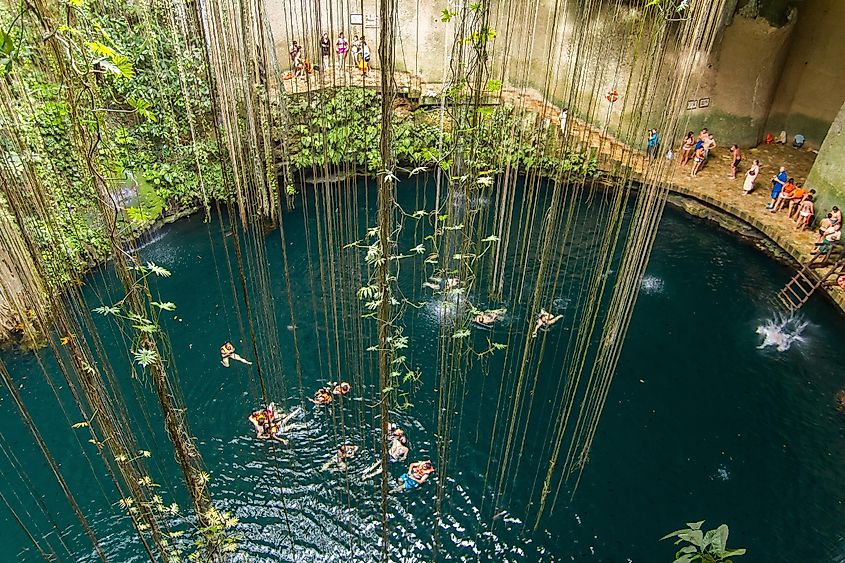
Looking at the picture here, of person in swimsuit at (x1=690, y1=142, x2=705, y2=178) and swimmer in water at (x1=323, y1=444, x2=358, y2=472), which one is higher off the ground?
person in swimsuit at (x1=690, y1=142, x2=705, y2=178)

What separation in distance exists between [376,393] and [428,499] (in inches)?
60.8

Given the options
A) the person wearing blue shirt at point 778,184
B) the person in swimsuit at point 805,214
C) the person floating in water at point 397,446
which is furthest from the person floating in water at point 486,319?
the person wearing blue shirt at point 778,184

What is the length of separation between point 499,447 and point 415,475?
1057 millimetres

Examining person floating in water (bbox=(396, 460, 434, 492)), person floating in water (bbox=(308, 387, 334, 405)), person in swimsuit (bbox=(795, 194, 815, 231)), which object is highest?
person in swimsuit (bbox=(795, 194, 815, 231))

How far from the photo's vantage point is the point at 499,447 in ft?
22.8

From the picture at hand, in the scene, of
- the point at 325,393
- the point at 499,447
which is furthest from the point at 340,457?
the point at 499,447

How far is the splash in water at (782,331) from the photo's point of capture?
27.6 ft

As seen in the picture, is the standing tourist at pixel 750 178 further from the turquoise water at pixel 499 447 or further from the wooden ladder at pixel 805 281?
the turquoise water at pixel 499 447

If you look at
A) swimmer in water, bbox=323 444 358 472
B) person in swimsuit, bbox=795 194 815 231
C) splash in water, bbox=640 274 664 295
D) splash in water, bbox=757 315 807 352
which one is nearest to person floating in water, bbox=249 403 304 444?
swimmer in water, bbox=323 444 358 472

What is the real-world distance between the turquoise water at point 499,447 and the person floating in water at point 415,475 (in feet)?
0.36

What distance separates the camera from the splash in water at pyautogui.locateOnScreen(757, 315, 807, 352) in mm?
8409

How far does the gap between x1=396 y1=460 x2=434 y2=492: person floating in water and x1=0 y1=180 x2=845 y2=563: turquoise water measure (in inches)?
4.3

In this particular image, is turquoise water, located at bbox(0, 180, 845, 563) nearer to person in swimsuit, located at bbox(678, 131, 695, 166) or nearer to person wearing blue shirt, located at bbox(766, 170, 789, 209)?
person wearing blue shirt, located at bbox(766, 170, 789, 209)

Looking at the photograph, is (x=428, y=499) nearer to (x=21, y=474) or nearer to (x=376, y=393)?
(x=376, y=393)
